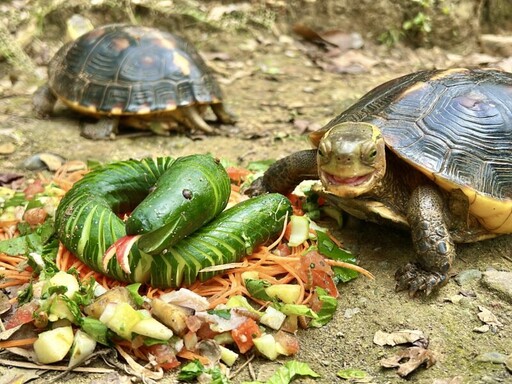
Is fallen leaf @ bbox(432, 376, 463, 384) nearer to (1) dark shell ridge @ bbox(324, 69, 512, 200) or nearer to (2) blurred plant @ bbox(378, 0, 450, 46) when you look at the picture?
(1) dark shell ridge @ bbox(324, 69, 512, 200)

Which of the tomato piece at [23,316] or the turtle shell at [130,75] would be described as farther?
the turtle shell at [130,75]

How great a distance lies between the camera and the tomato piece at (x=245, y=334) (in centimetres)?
297

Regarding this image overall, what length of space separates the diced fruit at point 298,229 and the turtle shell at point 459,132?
0.65m

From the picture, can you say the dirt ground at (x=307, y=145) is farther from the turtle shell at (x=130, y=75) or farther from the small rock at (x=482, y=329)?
the turtle shell at (x=130, y=75)

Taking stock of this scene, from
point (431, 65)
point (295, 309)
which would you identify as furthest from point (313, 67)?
point (295, 309)

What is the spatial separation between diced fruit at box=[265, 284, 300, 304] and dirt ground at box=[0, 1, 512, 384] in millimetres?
187

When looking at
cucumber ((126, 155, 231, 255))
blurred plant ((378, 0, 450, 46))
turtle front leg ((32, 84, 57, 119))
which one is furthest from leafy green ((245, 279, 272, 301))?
blurred plant ((378, 0, 450, 46))

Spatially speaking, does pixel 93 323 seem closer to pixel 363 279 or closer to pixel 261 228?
pixel 261 228

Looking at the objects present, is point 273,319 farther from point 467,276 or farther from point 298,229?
point 467,276

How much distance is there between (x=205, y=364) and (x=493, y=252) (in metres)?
1.94

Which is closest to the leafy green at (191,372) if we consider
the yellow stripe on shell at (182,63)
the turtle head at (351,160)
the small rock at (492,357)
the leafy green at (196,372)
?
the leafy green at (196,372)

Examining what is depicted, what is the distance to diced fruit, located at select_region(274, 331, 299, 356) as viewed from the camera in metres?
2.98

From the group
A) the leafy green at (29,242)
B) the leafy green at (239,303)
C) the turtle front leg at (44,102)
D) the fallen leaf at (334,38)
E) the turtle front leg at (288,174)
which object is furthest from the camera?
the fallen leaf at (334,38)

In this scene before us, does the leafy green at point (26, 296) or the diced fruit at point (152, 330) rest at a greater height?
the diced fruit at point (152, 330)
